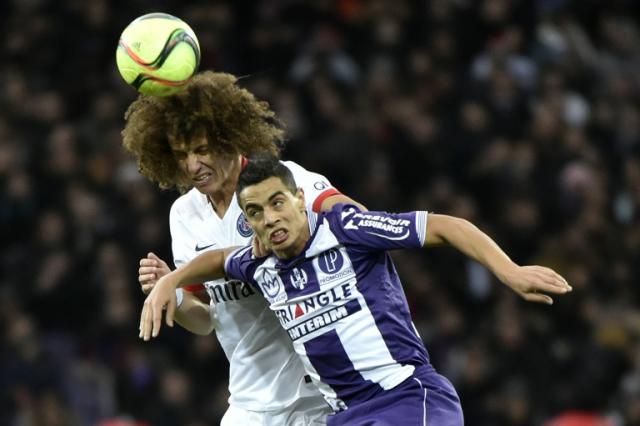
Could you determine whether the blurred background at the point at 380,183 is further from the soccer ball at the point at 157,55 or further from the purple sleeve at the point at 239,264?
the soccer ball at the point at 157,55

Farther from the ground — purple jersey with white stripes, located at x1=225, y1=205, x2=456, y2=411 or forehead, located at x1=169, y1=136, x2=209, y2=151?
forehead, located at x1=169, y1=136, x2=209, y2=151

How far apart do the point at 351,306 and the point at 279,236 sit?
356 mm

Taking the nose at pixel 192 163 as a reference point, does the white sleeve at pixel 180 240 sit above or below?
below

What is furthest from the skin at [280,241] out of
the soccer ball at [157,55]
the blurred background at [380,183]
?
the blurred background at [380,183]

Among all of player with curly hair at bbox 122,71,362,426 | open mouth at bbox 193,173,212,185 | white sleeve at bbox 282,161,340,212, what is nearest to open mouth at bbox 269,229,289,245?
white sleeve at bbox 282,161,340,212

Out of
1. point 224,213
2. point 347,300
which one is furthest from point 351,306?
point 224,213

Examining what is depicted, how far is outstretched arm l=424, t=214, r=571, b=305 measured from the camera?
411cm

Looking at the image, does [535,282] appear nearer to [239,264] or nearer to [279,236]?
[279,236]

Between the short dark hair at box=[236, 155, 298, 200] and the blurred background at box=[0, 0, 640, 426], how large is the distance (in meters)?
4.15

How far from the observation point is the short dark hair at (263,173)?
182 inches

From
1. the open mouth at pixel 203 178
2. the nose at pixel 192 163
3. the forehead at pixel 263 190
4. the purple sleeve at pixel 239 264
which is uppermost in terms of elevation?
the nose at pixel 192 163

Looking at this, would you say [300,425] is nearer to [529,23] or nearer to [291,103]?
[291,103]

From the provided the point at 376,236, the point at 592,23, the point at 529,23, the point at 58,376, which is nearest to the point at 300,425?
the point at 376,236

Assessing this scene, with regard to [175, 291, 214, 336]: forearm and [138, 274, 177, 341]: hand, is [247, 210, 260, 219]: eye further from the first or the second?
[175, 291, 214, 336]: forearm
